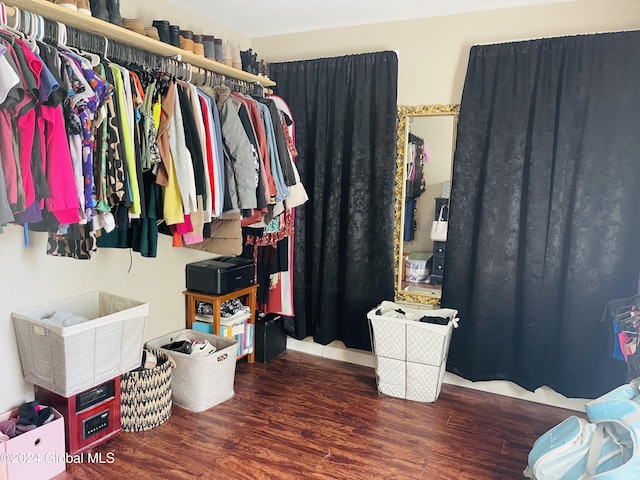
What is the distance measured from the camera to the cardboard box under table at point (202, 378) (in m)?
2.72

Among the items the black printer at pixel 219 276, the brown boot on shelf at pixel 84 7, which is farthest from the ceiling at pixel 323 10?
the black printer at pixel 219 276

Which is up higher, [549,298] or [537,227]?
[537,227]

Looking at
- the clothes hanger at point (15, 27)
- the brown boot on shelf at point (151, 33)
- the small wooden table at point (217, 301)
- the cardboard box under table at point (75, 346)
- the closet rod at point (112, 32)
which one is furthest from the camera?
the small wooden table at point (217, 301)

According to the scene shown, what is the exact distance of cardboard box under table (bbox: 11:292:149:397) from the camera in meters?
2.15

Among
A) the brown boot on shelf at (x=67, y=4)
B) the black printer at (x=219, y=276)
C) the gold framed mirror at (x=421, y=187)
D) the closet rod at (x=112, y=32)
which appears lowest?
the black printer at (x=219, y=276)

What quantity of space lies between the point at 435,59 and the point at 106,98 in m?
2.08

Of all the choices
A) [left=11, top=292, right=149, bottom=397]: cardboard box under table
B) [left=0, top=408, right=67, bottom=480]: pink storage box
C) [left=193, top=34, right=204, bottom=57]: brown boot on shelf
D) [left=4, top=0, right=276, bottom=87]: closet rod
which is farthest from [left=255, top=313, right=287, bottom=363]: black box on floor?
[left=193, top=34, right=204, bottom=57]: brown boot on shelf

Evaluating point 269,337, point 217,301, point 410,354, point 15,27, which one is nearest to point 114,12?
point 15,27

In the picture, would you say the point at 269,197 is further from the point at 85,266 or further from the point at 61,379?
the point at 61,379

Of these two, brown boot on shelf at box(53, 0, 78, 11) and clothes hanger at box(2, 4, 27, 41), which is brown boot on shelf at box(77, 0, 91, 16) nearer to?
brown boot on shelf at box(53, 0, 78, 11)

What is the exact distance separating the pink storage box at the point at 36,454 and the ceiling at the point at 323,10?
2.46 metres

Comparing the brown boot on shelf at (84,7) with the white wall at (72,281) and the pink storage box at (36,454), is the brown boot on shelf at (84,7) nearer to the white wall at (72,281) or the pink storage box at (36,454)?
the white wall at (72,281)

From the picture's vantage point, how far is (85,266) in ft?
8.56

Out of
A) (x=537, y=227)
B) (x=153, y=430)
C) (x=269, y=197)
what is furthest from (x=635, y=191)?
(x=153, y=430)
